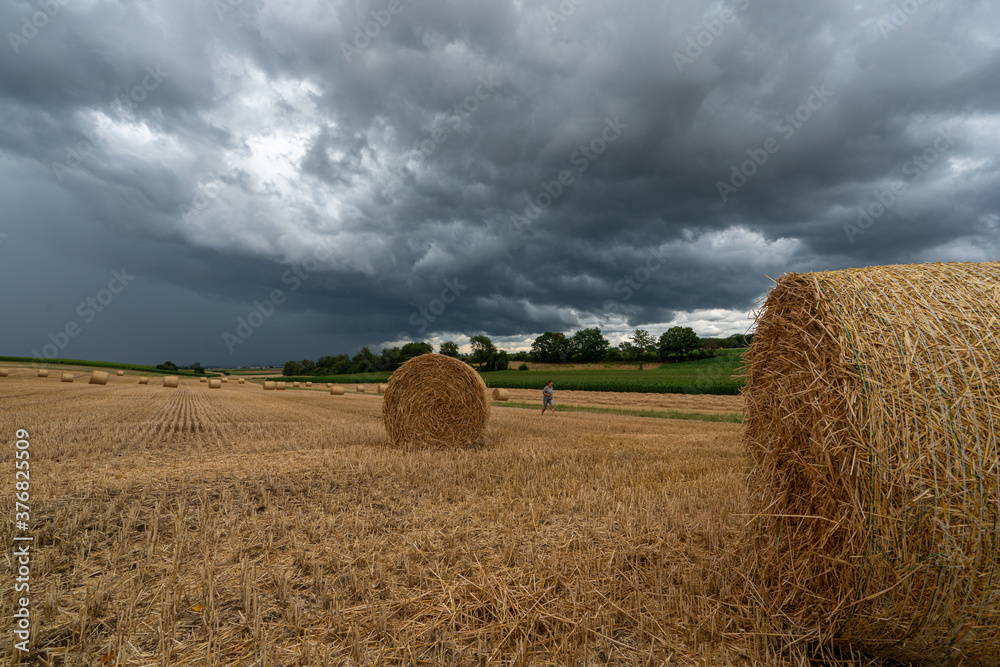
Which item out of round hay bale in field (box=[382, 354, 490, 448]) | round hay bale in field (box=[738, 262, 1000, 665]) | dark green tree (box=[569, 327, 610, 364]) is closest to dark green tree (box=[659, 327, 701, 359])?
dark green tree (box=[569, 327, 610, 364])

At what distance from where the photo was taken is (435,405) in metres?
10.3

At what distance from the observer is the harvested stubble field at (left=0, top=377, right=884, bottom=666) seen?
9.05ft

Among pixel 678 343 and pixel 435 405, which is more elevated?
pixel 678 343

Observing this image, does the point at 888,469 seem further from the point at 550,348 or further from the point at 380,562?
the point at 550,348

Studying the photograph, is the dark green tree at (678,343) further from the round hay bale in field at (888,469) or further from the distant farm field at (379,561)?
the round hay bale in field at (888,469)

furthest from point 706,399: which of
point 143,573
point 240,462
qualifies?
point 143,573

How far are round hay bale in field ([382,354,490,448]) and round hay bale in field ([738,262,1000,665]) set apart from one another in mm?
7264

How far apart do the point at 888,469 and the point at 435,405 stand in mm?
8622

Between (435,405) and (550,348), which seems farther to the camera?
(550,348)

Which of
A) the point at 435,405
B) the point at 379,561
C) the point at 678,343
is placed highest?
the point at 678,343

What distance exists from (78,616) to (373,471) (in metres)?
4.34

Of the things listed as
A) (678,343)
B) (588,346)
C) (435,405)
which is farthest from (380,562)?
(588,346)

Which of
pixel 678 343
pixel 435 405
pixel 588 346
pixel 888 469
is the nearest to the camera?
pixel 888 469

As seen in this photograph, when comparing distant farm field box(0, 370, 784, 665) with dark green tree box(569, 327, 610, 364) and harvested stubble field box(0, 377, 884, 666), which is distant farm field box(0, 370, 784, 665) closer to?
harvested stubble field box(0, 377, 884, 666)
